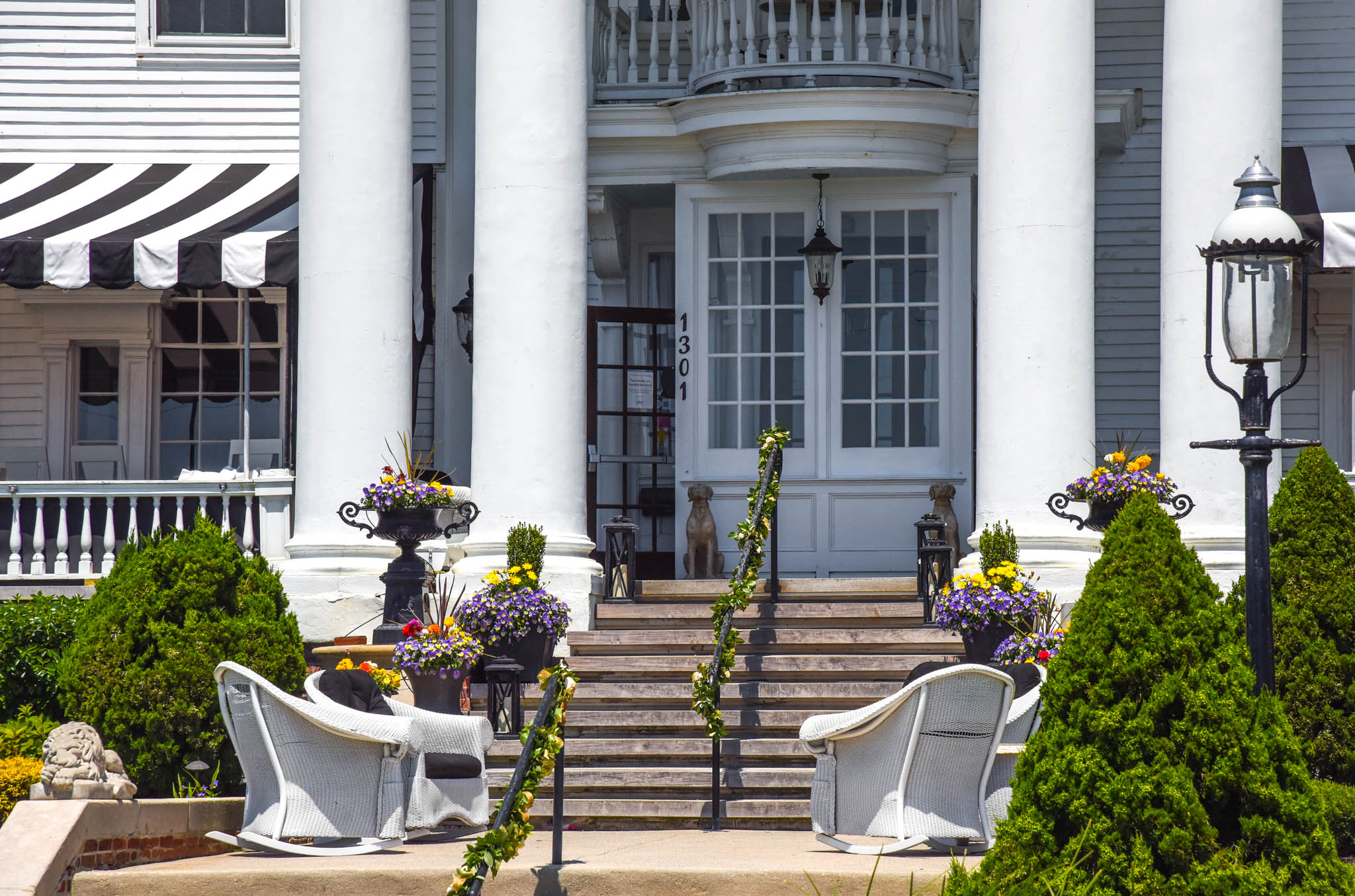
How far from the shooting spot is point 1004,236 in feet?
36.9

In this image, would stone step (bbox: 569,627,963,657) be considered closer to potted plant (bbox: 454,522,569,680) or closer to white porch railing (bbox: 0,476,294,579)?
potted plant (bbox: 454,522,569,680)

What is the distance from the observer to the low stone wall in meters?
6.79

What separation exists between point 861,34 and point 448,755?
7.39 meters

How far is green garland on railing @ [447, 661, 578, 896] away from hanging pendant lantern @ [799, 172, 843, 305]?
22.9ft

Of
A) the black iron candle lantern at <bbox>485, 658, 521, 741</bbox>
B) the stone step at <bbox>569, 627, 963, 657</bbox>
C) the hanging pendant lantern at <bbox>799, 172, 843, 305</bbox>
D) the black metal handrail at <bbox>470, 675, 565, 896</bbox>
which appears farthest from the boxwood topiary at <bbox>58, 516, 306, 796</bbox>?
the hanging pendant lantern at <bbox>799, 172, 843, 305</bbox>

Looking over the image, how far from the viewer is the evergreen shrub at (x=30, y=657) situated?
31.5 ft

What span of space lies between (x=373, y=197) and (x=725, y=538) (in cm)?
401

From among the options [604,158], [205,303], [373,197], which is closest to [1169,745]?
[373,197]

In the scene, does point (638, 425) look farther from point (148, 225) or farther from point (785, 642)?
point (148, 225)

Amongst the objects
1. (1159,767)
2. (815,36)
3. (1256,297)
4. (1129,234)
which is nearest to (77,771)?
(1159,767)

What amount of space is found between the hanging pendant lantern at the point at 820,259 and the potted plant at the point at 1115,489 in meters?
3.32

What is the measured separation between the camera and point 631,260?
14789 mm

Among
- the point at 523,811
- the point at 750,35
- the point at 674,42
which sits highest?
the point at 674,42

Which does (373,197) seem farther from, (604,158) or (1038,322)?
(1038,322)
